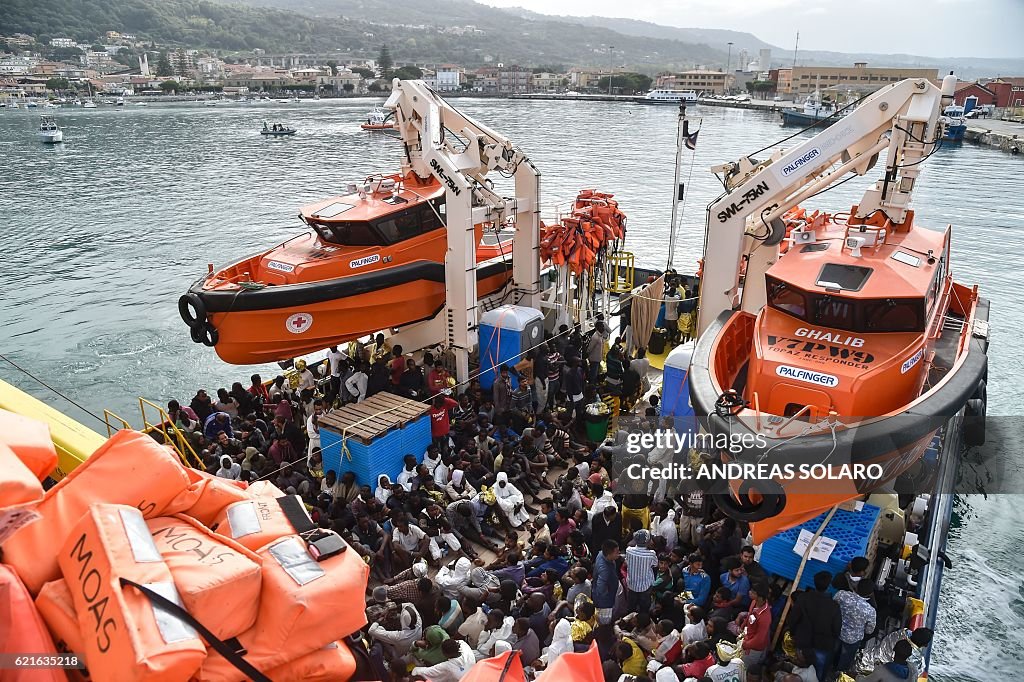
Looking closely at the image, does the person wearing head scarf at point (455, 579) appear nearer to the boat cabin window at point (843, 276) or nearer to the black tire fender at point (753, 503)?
the black tire fender at point (753, 503)

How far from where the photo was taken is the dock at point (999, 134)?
5284cm

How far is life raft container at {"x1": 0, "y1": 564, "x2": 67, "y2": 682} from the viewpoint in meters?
2.84

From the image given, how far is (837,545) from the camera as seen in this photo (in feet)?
21.1

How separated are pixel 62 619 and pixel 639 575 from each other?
4.40 meters

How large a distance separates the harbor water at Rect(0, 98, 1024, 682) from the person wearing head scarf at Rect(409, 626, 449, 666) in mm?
5061

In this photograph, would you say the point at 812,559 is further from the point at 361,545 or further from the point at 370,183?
the point at 370,183

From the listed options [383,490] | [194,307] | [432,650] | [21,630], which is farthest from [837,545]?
[194,307]

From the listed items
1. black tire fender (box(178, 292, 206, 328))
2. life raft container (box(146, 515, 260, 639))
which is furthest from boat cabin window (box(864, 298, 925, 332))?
black tire fender (box(178, 292, 206, 328))

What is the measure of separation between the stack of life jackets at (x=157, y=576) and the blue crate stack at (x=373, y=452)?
4.37 metres

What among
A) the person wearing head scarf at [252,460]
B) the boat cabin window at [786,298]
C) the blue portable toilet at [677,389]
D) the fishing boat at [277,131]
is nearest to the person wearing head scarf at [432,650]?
the person wearing head scarf at [252,460]

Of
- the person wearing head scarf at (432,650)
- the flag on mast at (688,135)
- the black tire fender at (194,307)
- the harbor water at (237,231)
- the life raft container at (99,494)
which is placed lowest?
the harbor water at (237,231)

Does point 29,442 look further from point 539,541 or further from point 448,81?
point 448,81

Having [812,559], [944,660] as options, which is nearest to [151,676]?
Result: [812,559]

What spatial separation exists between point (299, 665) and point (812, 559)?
4.71 metres
